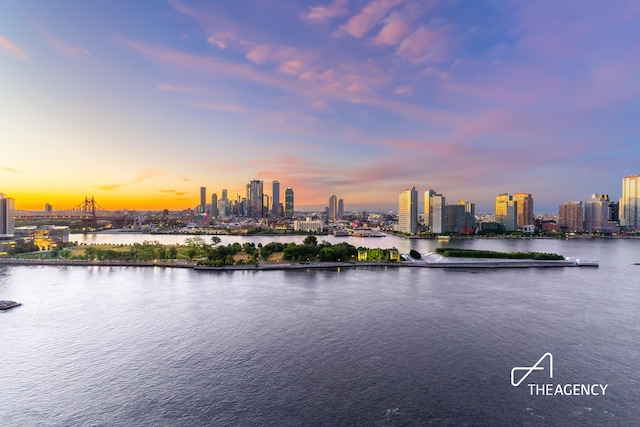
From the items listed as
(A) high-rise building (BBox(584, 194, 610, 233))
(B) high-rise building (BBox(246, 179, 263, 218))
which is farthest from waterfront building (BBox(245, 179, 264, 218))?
(A) high-rise building (BBox(584, 194, 610, 233))

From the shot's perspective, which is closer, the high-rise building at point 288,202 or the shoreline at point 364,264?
the shoreline at point 364,264

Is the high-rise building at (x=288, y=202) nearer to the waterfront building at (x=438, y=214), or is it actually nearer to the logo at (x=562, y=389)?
the waterfront building at (x=438, y=214)

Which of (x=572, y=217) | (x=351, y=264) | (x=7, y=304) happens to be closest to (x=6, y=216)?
(x=7, y=304)

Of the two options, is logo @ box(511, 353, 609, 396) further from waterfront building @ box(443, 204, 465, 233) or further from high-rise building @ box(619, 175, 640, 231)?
high-rise building @ box(619, 175, 640, 231)

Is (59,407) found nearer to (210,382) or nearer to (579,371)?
(210,382)

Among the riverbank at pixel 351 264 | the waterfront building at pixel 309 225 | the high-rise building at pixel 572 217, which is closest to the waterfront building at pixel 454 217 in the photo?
the high-rise building at pixel 572 217

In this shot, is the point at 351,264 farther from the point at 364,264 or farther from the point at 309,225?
the point at 309,225
